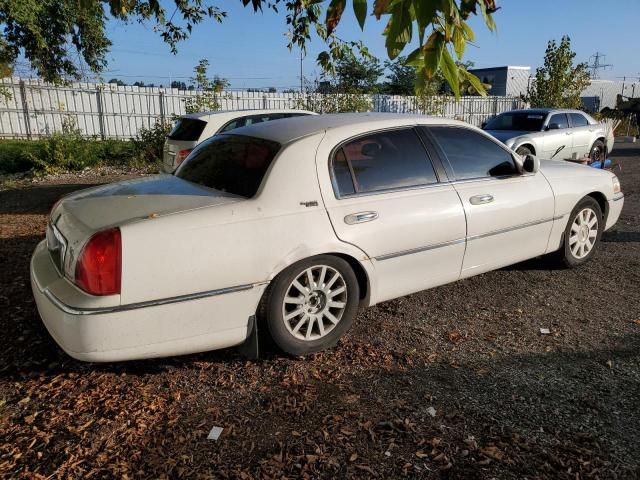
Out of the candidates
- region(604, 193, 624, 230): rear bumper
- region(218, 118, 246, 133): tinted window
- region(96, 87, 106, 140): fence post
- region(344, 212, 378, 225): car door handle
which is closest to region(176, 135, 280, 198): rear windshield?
region(344, 212, 378, 225): car door handle

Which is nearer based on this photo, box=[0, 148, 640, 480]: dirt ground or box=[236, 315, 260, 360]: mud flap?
box=[0, 148, 640, 480]: dirt ground

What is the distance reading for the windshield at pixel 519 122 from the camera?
486 inches

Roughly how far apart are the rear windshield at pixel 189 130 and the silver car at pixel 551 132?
647 cm

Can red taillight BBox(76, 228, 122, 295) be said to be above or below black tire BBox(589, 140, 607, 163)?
above

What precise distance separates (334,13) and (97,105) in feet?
73.3

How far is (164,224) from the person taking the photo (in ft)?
9.75

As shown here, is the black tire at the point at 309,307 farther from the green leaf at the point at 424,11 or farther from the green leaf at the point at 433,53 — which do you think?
the green leaf at the point at 424,11

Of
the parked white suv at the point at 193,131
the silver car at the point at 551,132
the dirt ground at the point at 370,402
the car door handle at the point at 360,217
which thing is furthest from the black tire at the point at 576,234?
the silver car at the point at 551,132

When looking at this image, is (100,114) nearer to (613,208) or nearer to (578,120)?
(578,120)

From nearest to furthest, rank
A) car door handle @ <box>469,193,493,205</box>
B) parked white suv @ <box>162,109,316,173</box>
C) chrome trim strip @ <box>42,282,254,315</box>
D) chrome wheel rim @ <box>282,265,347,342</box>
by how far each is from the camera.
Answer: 1. chrome trim strip @ <box>42,282,254,315</box>
2. chrome wheel rim @ <box>282,265,347,342</box>
3. car door handle @ <box>469,193,493,205</box>
4. parked white suv @ <box>162,109,316,173</box>

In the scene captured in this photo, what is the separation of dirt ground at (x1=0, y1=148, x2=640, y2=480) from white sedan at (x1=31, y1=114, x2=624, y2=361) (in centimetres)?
30

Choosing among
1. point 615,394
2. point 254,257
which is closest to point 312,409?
point 254,257

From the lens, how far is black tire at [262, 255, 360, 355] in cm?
328

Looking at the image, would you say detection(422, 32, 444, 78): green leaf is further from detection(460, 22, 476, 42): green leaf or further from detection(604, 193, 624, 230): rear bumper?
detection(604, 193, 624, 230): rear bumper
